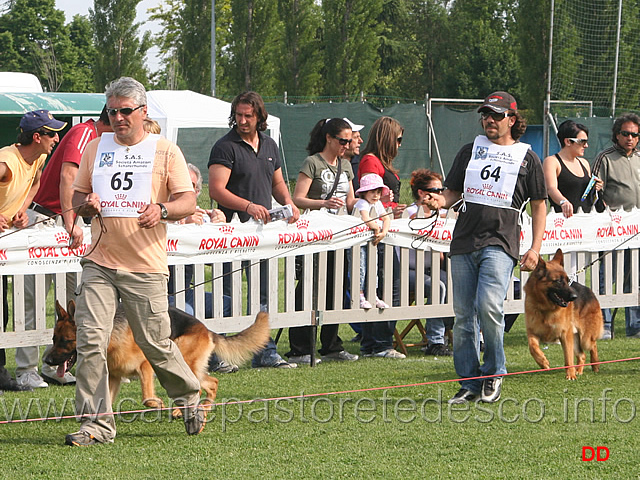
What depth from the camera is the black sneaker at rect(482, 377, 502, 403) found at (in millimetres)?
6156

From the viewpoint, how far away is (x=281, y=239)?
7.66 meters

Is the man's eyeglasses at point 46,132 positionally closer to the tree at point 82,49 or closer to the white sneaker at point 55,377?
the white sneaker at point 55,377

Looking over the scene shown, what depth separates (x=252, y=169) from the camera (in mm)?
7438

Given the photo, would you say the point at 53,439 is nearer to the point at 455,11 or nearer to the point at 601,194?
the point at 601,194

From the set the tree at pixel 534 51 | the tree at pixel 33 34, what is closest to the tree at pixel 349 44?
the tree at pixel 534 51

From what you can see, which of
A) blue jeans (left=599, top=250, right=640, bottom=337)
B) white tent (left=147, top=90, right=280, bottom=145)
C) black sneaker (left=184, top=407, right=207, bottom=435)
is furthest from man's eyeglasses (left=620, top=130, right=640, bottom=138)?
white tent (left=147, top=90, right=280, bottom=145)

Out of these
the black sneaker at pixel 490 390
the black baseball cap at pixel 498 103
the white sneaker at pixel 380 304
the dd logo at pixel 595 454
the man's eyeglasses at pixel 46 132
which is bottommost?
the black sneaker at pixel 490 390

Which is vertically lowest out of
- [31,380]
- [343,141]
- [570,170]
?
[31,380]

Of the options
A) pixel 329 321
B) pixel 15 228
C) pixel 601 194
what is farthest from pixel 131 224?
pixel 601 194

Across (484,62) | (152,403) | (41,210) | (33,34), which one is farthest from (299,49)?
(152,403)

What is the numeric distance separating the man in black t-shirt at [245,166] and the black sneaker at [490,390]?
2248 millimetres

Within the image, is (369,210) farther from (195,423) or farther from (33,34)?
(33,34)

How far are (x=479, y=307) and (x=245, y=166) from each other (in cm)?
234

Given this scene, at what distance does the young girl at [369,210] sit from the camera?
26.4ft
